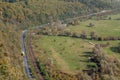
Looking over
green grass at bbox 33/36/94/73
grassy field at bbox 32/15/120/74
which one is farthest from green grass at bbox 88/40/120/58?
green grass at bbox 33/36/94/73

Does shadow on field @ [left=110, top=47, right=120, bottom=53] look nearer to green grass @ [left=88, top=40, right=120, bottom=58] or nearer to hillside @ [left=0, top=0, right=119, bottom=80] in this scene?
green grass @ [left=88, top=40, right=120, bottom=58]

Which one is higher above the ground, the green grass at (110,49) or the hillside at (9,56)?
the hillside at (9,56)

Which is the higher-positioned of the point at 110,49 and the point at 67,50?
the point at 67,50

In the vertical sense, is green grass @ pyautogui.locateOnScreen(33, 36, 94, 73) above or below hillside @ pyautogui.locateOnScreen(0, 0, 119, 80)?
below

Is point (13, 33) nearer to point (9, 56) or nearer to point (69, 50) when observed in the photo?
point (69, 50)

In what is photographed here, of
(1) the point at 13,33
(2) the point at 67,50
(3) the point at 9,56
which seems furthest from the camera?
(1) the point at 13,33

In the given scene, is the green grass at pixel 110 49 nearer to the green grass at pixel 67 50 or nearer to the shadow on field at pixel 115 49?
the shadow on field at pixel 115 49

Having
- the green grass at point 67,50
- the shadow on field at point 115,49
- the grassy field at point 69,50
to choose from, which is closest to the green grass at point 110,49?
the grassy field at point 69,50

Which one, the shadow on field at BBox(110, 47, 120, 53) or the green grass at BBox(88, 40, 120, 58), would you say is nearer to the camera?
the green grass at BBox(88, 40, 120, 58)

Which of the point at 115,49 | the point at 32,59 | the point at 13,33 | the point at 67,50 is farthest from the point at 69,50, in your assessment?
the point at 13,33
